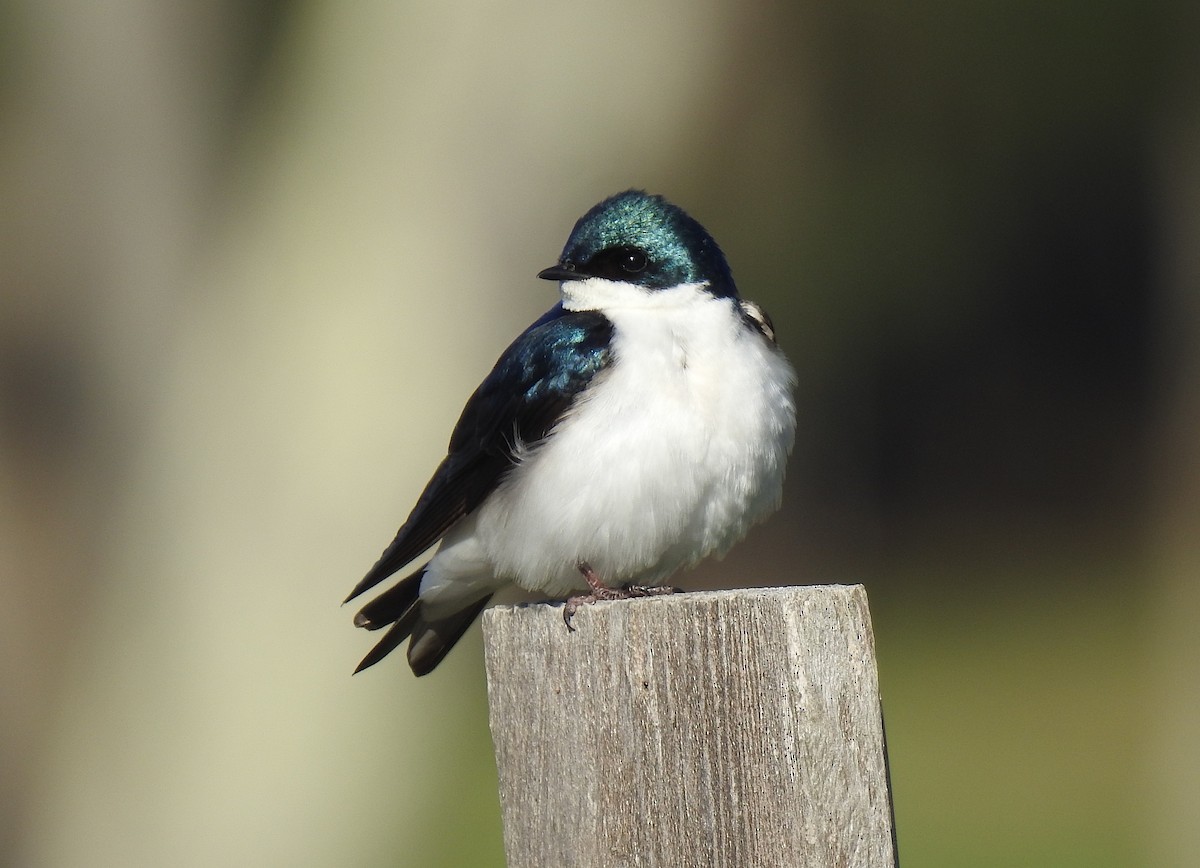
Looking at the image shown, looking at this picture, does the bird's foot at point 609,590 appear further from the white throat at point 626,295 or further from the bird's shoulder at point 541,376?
the white throat at point 626,295

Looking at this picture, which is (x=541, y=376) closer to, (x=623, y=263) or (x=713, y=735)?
(x=623, y=263)

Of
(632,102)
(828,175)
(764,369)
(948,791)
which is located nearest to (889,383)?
(828,175)

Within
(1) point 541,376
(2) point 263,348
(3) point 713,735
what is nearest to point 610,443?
(1) point 541,376

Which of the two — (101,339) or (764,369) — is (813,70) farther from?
(764,369)

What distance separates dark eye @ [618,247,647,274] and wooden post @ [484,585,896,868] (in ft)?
4.67

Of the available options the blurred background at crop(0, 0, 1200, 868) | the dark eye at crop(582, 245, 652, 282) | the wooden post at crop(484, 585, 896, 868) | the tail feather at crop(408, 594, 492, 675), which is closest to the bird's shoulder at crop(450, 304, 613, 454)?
the dark eye at crop(582, 245, 652, 282)

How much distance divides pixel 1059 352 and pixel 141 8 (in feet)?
28.5

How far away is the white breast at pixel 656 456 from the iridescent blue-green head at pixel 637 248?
0.05 m

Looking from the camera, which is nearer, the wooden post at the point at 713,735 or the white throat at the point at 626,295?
the wooden post at the point at 713,735

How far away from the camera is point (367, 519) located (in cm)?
447

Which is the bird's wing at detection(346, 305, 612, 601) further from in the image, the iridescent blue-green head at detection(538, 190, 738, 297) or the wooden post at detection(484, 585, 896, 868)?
the wooden post at detection(484, 585, 896, 868)

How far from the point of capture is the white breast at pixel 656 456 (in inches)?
114

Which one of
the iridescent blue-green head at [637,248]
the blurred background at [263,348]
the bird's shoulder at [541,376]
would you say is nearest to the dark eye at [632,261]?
the iridescent blue-green head at [637,248]

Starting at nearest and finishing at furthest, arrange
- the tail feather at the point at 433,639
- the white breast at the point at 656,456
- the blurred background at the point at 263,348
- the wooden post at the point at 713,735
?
the wooden post at the point at 713,735
the white breast at the point at 656,456
the tail feather at the point at 433,639
the blurred background at the point at 263,348
